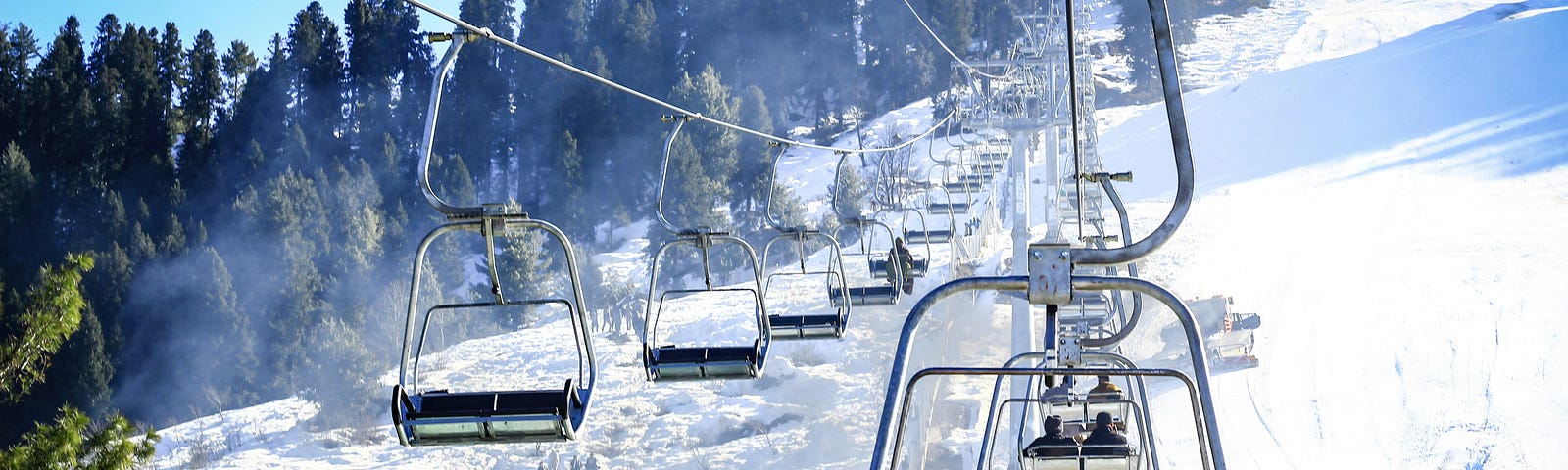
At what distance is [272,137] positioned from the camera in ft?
140

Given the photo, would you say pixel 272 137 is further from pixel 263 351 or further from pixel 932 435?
pixel 932 435

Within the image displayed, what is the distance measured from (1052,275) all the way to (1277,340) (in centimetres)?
2832

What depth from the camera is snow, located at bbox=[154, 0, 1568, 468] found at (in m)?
26.5

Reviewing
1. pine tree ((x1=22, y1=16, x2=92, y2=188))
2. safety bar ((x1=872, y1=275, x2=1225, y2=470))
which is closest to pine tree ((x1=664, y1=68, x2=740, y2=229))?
pine tree ((x1=22, y1=16, x2=92, y2=188))

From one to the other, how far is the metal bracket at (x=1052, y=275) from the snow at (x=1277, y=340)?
18.7 metres

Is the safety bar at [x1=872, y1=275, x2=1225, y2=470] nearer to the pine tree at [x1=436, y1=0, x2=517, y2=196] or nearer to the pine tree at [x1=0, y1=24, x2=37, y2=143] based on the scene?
the pine tree at [x1=0, y1=24, x2=37, y2=143]

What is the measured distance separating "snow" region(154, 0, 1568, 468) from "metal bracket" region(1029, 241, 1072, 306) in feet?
61.4

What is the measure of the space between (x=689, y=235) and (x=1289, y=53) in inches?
2337

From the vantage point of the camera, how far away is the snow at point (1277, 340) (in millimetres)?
26500

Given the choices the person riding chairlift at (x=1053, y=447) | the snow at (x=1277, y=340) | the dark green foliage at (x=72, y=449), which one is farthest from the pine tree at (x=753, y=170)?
the person riding chairlift at (x=1053, y=447)

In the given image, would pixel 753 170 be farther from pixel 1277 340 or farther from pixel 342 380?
pixel 1277 340

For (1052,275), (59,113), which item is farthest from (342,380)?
(1052,275)

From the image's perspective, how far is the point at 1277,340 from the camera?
30.4 metres

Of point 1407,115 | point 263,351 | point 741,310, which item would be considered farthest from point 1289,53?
point 263,351
